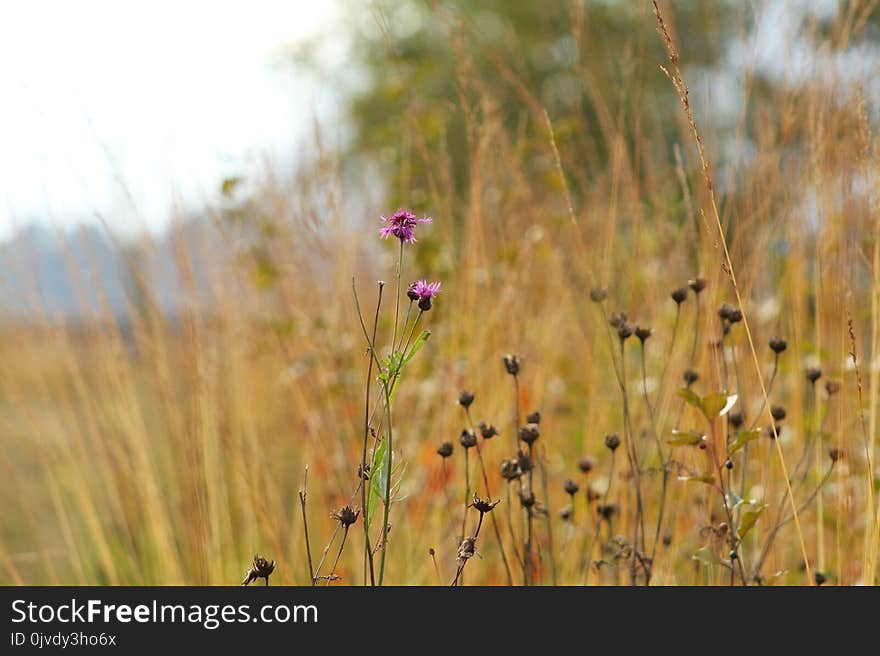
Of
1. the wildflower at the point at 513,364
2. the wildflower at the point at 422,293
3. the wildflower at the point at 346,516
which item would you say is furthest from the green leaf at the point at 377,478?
the wildflower at the point at 513,364

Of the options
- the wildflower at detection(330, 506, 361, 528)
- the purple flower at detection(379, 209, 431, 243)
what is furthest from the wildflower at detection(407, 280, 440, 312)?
the wildflower at detection(330, 506, 361, 528)

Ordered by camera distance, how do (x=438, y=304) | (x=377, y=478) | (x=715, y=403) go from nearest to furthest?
(x=377, y=478) → (x=715, y=403) → (x=438, y=304)

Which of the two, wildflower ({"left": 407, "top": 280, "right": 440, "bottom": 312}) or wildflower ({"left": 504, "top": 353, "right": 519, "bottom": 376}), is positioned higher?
wildflower ({"left": 504, "top": 353, "right": 519, "bottom": 376})

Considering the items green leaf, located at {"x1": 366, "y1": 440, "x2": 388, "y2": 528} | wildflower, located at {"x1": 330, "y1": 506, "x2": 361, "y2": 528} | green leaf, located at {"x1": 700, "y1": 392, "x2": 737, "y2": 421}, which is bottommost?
wildflower, located at {"x1": 330, "y1": 506, "x2": 361, "y2": 528}

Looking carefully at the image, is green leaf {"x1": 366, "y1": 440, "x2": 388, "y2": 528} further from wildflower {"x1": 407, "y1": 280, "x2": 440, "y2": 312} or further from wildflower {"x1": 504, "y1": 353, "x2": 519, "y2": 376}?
wildflower {"x1": 504, "y1": 353, "x2": 519, "y2": 376}

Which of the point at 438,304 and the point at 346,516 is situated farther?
the point at 438,304

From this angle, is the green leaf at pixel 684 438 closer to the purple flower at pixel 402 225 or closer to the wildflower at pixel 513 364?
the wildflower at pixel 513 364

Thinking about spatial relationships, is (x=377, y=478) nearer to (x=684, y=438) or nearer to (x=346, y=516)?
(x=346, y=516)

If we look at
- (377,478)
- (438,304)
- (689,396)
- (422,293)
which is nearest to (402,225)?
(422,293)

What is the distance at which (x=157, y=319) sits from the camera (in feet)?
→ 5.95

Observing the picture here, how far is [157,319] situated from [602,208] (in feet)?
3.53
